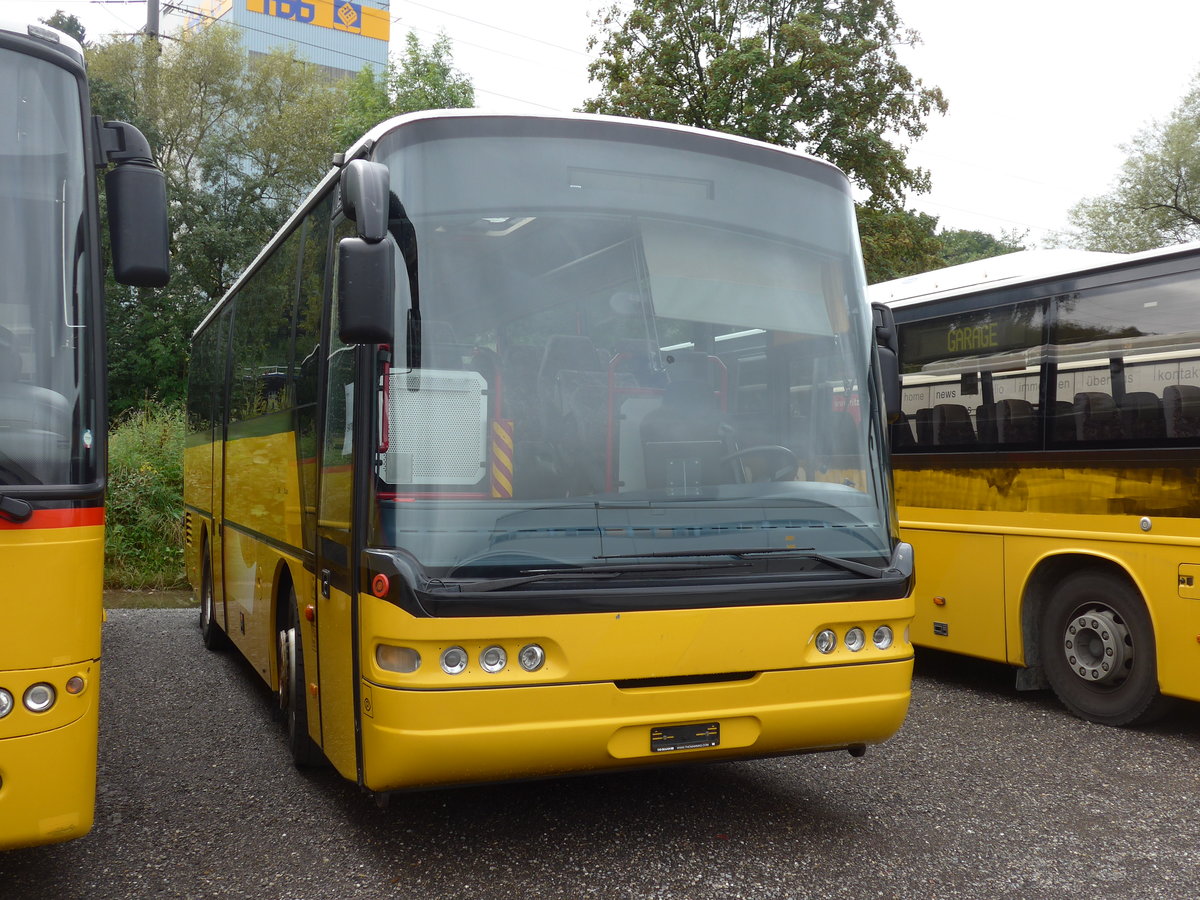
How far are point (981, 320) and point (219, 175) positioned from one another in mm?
30903

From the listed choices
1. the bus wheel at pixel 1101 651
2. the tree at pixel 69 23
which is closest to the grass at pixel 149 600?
the bus wheel at pixel 1101 651

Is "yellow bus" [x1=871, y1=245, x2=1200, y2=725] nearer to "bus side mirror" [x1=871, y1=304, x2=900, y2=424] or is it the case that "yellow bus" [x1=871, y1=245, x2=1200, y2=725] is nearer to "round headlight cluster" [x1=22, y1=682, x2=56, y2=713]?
"bus side mirror" [x1=871, y1=304, x2=900, y2=424]

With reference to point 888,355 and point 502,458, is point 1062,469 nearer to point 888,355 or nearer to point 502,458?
point 888,355

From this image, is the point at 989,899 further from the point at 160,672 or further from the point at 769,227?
the point at 160,672

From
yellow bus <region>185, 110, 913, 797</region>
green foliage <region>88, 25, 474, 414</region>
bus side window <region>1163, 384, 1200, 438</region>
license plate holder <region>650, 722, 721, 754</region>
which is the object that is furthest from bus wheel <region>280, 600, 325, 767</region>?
green foliage <region>88, 25, 474, 414</region>

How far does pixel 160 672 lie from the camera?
9016 mm

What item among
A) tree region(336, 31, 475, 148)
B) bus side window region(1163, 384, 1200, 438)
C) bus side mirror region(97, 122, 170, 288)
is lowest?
bus side window region(1163, 384, 1200, 438)

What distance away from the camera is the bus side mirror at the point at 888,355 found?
5.52m

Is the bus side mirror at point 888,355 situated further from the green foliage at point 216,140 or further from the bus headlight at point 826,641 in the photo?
the green foliage at point 216,140

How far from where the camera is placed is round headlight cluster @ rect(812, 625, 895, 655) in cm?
478

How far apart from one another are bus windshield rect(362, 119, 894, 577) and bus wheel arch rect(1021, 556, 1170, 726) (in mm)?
2884

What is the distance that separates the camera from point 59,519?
3730 millimetres

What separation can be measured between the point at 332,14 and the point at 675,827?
318 ft

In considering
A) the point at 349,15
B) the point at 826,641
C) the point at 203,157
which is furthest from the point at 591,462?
the point at 349,15
